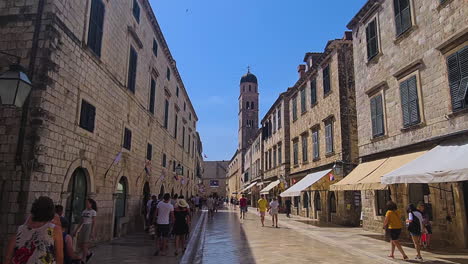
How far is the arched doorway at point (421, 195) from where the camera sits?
10.8 m

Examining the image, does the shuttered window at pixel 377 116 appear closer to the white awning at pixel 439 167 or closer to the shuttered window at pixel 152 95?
the white awning at pixel 439 167

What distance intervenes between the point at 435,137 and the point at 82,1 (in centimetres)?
1120

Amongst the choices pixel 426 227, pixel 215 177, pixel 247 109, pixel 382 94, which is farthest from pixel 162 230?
pixel 215 177

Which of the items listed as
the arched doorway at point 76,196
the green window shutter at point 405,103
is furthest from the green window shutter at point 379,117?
the arched doorway at point 76,196

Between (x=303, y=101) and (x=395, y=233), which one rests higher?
(x=303, y=101)


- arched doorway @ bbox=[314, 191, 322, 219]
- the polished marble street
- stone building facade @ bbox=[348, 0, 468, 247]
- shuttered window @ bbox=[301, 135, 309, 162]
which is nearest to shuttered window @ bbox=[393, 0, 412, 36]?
stone building facade @ bbox=[348, 0, 468, 247]

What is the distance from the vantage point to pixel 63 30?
26.9ft

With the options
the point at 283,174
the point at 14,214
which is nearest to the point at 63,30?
the point at 14,214

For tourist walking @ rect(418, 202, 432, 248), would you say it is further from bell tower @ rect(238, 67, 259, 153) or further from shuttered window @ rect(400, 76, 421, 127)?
bell tower @ rect(238, 67, 259, 153)

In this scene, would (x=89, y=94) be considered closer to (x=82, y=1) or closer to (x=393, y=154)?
(x=82, y=1)

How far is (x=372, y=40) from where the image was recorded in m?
14.3

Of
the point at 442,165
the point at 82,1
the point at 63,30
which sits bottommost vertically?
the point at 442,165

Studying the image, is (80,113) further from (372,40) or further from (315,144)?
(315,144)

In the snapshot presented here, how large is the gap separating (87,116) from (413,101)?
34.8ft
